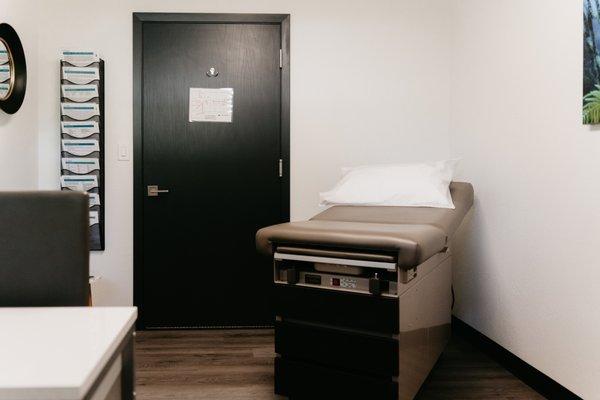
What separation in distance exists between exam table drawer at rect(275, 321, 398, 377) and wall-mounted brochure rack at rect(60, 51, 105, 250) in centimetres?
173

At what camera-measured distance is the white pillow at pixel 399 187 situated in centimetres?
249

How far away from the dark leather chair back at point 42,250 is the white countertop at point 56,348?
0.16 m

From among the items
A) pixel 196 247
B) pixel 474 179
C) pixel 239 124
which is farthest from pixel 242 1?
pixel 474 179

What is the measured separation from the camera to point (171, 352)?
9.34 feet

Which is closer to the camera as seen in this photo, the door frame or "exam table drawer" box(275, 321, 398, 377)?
"exam table drawer" box(275, 321, 398, 377)

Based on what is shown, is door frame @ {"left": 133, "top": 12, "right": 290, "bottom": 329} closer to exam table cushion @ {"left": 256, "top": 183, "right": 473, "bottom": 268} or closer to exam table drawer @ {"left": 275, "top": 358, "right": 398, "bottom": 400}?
exam table cushion @ {"left": 256, "top": 183, "right": 473, "bottom": 268}

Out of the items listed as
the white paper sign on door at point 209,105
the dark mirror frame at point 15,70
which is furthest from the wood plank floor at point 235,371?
the dark mirror frame at point 15,70

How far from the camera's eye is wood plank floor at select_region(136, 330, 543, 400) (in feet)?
7.50

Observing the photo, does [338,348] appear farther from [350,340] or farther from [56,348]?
[56,348]

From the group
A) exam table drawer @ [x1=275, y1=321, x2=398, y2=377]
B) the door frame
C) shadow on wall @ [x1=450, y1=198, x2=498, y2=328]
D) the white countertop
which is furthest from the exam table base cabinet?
the door frame

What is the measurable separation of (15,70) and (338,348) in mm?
2306

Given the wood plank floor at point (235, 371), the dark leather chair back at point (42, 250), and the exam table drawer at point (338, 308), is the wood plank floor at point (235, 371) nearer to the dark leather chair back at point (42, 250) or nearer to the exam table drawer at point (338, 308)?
the exam table drawer at point (338, 308)

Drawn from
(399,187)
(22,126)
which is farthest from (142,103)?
(399,187)

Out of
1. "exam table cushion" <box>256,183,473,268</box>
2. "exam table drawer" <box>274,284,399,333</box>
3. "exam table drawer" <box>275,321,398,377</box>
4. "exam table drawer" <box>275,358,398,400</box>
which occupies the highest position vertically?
"exam table cushion" <box>256,183,473,268</box>
